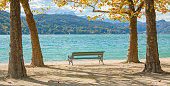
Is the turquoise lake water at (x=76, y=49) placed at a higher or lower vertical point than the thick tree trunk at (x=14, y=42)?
lower

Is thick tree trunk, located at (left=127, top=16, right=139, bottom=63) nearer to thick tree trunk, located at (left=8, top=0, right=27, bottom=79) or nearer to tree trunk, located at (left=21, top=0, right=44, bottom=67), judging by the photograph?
tree trunk, located at (left=21, top=0, right=44, bottom=67)

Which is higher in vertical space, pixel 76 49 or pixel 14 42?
pixel 14 42

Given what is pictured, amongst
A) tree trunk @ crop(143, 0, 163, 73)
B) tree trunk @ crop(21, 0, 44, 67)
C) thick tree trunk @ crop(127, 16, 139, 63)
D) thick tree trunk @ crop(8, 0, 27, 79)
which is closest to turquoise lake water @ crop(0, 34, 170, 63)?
tree trunk @ crop(21, 0, 44, 67)

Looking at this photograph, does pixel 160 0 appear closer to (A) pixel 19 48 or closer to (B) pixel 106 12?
(B) pixel 106 12

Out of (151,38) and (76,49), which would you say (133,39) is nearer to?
(151,38)

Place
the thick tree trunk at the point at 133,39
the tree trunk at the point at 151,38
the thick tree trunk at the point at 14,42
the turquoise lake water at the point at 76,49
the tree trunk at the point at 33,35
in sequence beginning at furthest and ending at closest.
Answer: the turquoise lake water at the point at 76,49, the thick tree trunk at the point at 133,39, the tree trunk at the point at 33,35, the tree trunk at the point at 151,38, the thick tree trunk at the point at 14,42

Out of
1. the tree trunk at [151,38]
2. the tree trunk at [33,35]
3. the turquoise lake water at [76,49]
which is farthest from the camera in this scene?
the turquoise lake water at [76,49]

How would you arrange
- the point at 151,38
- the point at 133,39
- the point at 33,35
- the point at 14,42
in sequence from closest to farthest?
the point at 14,42 → the point at 151,38 → the point at 33,35 → the point at 133,39

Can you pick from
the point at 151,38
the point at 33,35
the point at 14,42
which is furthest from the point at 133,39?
the point at 14,42

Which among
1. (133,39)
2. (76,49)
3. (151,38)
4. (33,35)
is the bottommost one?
(76,49)

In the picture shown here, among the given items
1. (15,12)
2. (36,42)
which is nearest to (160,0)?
(36,42)

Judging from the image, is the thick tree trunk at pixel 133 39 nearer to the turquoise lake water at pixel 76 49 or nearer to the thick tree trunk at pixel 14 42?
the thick tree trunk at pixel 14 42

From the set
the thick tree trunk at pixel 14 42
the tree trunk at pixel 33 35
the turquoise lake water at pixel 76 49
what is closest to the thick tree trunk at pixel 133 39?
the tree trunk at pixel 33 35

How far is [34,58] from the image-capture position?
11977mm
